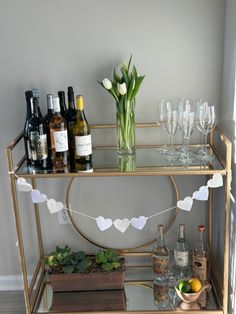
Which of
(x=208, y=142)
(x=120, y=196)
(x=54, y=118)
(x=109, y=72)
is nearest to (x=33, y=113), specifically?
(x=54, y=118)

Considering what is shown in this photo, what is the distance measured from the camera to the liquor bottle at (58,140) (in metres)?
1.71

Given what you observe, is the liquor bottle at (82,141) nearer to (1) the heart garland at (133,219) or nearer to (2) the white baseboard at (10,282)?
(1) the heart garland at (133,219)

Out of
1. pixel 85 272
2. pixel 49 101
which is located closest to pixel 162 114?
pixel 49 101

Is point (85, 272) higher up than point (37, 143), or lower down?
lower down

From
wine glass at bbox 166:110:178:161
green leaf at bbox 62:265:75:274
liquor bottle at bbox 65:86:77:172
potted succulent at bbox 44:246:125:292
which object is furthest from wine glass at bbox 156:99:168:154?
green leaf at bbox 62:265:75:274

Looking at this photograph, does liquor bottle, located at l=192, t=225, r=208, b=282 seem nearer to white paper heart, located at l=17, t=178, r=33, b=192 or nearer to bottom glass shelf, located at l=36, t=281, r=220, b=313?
bottom glass shelf, located at l=36, t=281, r=220, b=313

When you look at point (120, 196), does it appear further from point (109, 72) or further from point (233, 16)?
point (233, 16)

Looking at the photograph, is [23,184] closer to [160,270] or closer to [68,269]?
[68,269]

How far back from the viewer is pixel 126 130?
1811 millimetres

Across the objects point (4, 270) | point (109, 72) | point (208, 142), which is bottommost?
point (4, 270)

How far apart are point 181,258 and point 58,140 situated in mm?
865

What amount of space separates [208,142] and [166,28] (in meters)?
0.56

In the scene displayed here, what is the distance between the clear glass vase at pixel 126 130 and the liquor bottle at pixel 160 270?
1.39 ft

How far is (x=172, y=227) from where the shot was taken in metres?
2.13
